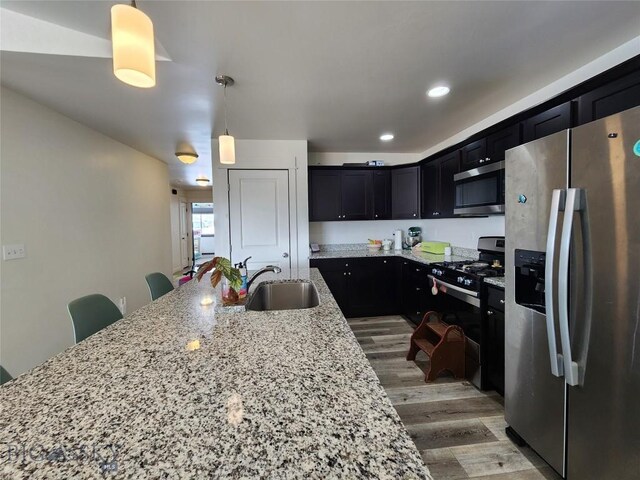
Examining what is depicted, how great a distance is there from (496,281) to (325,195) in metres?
2.50

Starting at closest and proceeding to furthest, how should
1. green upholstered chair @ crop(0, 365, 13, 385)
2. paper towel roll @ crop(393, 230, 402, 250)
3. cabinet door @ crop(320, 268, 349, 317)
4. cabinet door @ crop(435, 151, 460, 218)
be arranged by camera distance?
green upholstered chair @ crop(0, 365, 13, 385) → cabinet door @ crop(435, 151, 460, 218) → cabinet door @ crop(320, 268, 349, 317) → paper towel roll @ crop(393, 230, 402, 250)

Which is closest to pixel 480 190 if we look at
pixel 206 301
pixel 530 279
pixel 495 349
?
pixel 530 279

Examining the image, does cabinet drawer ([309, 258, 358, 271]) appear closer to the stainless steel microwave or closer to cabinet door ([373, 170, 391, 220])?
cabinet door ([373, 170, 391, 220])

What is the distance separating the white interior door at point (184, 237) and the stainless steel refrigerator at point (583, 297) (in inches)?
316

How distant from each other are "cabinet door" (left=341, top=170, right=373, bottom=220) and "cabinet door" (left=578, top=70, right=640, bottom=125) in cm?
253

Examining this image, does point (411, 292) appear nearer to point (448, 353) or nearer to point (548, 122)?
point (448, 353)

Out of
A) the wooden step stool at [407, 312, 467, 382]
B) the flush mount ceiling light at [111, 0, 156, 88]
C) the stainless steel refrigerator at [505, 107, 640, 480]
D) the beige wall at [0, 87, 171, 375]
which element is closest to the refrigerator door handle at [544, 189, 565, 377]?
the stainless steel refrigerator at [505, 107, 640, 480]

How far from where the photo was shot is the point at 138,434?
1.92 ft

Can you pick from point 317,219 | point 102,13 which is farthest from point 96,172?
point 317,219

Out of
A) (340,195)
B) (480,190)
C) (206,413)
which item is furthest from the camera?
(340,195)

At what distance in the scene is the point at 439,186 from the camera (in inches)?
132

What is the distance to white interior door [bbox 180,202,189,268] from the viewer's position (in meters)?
7.74

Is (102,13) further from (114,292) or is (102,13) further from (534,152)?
(114,292)

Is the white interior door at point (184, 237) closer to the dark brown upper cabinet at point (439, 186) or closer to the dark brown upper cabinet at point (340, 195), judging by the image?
the dark brown upper cabinet at point (340, 195)
